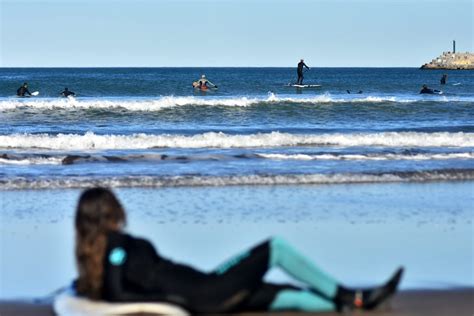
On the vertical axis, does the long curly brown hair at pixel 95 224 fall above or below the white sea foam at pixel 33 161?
above

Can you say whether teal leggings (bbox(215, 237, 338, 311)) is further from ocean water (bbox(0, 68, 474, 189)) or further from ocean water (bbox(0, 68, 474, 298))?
ocean water (bbox(0, 68, 474, 189))

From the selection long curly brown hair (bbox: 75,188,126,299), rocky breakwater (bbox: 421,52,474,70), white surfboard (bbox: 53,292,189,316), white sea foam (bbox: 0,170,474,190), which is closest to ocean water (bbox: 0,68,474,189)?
white sea foam (bbox: 0,170,474,190)

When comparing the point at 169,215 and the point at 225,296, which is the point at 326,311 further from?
the point at 169,215

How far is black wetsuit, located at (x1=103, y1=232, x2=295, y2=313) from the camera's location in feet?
19.9

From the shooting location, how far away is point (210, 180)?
14117mm

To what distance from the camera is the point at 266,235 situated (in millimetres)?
9445

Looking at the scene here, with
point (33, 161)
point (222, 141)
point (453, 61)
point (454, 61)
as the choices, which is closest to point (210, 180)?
point (33, 161)

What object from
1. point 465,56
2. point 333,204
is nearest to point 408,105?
point 333,204

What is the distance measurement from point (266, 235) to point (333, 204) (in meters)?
2.35

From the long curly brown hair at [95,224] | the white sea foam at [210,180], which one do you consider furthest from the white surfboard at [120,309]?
the white sea foam at [210,180]

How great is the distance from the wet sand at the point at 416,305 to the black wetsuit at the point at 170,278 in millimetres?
331

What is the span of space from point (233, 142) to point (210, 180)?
7778 mm

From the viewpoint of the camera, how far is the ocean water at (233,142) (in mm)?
14820

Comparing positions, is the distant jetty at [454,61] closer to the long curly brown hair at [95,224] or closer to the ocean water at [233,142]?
the ocean water at [233,142]
